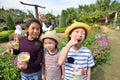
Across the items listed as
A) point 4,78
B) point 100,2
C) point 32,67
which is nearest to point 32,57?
point 32,67

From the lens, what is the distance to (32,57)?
8.50 feet

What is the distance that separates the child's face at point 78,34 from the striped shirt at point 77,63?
0.18 meters

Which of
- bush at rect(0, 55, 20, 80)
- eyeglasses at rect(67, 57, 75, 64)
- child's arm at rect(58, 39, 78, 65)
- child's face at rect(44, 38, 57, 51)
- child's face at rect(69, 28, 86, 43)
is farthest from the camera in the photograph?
bush at rect(0, 55, 20, 80)

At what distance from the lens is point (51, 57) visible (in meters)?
2.50

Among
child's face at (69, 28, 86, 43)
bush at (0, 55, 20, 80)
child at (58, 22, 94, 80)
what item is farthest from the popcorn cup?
bush at (0, 55, 20, 80)

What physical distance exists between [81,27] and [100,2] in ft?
151

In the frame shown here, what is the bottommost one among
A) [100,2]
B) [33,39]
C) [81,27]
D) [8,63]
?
[8,63]

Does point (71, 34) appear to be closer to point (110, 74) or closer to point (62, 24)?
point (110, 74)

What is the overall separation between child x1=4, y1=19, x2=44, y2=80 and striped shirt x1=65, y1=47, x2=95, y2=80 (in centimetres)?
46

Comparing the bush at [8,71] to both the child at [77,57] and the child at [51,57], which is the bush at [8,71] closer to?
the child at [51,57]

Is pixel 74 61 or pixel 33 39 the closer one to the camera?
pixel 74 61

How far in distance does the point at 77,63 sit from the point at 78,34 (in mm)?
390

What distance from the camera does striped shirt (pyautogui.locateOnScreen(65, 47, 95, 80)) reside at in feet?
7.57

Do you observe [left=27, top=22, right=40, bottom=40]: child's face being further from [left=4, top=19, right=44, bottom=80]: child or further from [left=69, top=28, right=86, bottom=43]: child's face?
[left=69, top=28, right=86, bottom=43]: child's face
